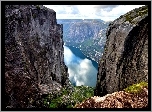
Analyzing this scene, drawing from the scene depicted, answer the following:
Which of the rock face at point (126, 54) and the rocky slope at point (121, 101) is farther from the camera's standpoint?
the rock face at point (126, 54)

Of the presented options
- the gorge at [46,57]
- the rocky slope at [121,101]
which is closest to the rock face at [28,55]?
the gorge at [46,57]

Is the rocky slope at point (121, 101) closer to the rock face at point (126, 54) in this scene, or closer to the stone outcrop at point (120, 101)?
the stone outcrop at point (120, 101)

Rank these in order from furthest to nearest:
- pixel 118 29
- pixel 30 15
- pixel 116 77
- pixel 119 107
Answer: pixel 30 15
pixel 118 29
pixel 116 77
pixel 119 107

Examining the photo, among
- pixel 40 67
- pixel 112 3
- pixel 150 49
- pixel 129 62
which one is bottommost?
pixel 40 67

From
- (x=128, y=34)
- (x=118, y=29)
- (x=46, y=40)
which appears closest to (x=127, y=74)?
(x=128, y=34)

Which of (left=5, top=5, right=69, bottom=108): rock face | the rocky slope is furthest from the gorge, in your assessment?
the rocky slope

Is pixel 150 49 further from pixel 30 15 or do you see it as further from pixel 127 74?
pixel 30 15
